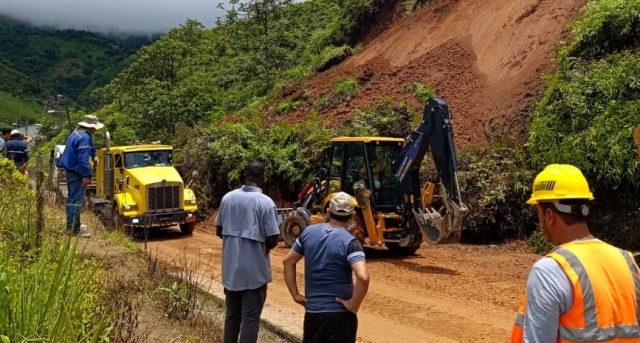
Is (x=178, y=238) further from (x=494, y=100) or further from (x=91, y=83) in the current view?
(x=91, y=83)

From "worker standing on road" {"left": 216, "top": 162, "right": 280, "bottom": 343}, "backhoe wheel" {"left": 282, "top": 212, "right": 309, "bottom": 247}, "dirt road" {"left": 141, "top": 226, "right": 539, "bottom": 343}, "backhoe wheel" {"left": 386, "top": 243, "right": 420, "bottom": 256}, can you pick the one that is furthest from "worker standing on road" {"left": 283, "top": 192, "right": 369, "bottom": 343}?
"backhoe wheel" {"left": 282, "top": 212, "right": 309, "bottom": 247}

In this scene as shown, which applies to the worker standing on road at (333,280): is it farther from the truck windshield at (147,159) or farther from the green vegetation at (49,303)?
the truck windshield at (147,159)

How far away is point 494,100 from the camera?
57.9 ft

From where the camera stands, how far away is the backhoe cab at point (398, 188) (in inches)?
430

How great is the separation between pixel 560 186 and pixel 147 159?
14.4m

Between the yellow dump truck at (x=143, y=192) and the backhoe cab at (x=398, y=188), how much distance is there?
3.82 meters

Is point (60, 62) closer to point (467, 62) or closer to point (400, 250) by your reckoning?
point (467, 62)

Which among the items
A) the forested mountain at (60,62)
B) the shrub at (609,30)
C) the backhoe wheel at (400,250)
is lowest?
the backhoe wheel at (400,250)

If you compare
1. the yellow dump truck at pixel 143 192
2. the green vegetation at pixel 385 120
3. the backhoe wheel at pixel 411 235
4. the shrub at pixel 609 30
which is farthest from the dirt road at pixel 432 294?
the shrub at pixel 609 30

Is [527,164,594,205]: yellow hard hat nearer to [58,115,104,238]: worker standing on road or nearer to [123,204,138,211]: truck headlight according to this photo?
[58,115,104,238]: worker standing on road

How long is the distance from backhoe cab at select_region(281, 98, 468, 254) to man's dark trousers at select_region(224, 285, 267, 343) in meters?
5.25

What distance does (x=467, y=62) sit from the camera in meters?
20.6

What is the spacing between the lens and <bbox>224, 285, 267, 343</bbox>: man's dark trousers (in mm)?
5422

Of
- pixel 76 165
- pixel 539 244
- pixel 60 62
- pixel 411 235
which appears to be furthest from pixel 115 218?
pixel 60 62
